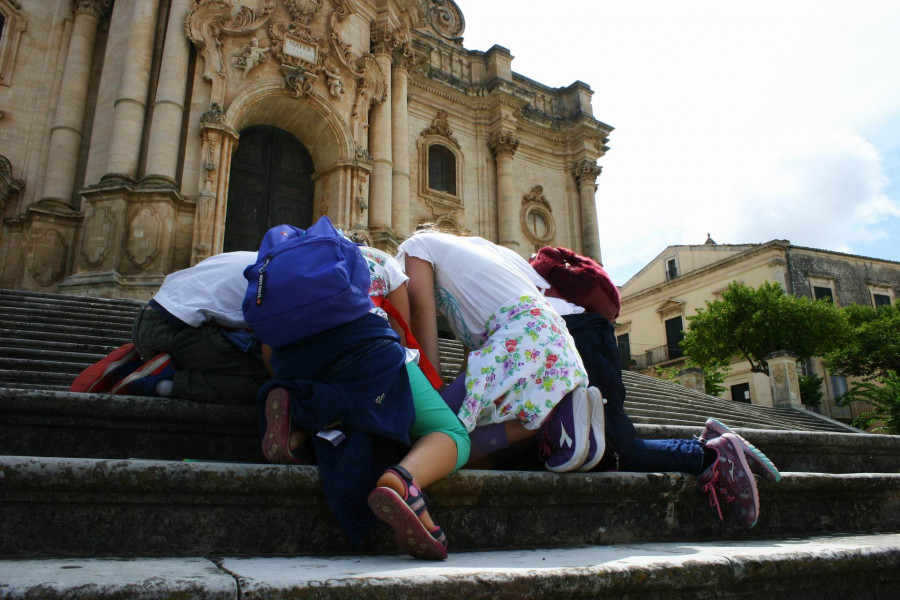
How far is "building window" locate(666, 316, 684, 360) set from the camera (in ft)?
105

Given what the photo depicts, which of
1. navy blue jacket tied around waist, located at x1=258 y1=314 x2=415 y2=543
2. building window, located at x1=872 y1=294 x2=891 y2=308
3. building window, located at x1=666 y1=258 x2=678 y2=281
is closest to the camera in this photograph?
navy blue jacket tied around waist, located at x1=258 y1=314 x2=415 y2=543

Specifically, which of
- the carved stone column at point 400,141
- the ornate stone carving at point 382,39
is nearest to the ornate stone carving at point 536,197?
the carved stone column at point 400,141

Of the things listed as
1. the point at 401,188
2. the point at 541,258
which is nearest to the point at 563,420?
the point at 541,258

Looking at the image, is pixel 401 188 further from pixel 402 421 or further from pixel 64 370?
pixel 402 421

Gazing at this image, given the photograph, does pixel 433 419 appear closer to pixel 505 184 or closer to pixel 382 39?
pixel 382 39

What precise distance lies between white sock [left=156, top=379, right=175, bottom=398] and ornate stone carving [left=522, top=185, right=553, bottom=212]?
707 inches

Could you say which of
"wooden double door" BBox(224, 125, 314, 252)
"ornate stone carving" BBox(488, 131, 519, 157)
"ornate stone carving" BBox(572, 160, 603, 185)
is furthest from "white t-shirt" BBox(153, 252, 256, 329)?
"ornate stone carving" BBox(572, 160, 603, 185)

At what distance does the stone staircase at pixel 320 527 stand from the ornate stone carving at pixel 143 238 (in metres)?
9.19

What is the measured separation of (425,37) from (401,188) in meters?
6.78

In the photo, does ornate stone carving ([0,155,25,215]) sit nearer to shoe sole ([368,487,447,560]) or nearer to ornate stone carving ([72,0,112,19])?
ornate stone carving ([72,0,112,19])

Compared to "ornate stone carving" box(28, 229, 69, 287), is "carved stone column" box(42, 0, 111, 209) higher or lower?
higher

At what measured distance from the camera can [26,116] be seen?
1252 centimetres

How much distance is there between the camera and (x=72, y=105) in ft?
41.3

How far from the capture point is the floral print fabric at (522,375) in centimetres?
271
